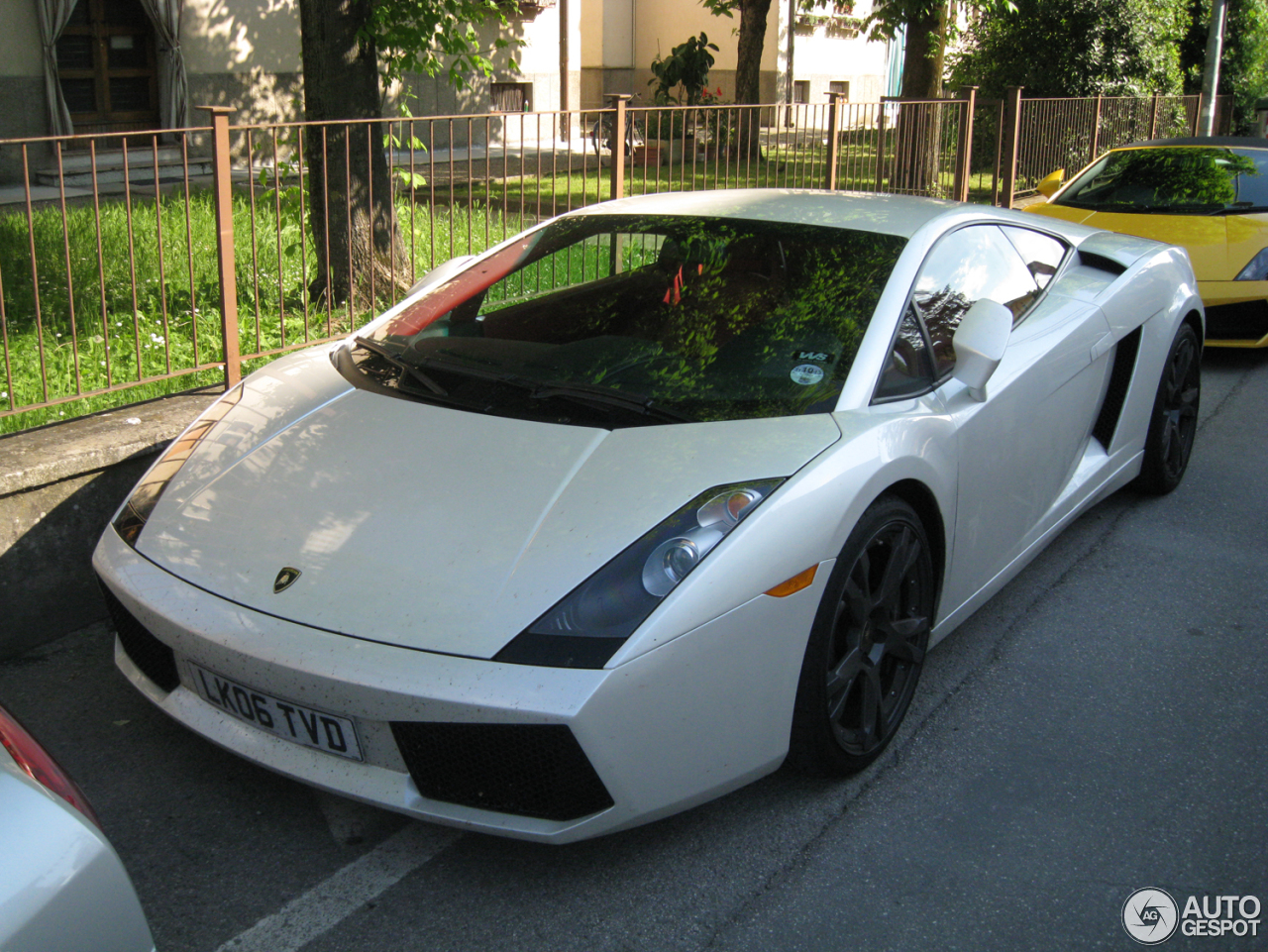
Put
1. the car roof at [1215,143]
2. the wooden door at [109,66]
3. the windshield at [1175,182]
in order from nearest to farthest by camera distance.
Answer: the windshield at [1175,182] < the car roof at [1215,143] < the wooden door at [109,66]

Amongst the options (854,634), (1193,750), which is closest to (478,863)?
(854,634)

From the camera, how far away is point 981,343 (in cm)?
314

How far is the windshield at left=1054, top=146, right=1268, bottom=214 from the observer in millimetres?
7605

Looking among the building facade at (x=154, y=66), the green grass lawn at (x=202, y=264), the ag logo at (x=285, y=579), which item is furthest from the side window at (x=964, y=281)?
the building facade at (x=154, y=66)

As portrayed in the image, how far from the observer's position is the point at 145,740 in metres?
3.12

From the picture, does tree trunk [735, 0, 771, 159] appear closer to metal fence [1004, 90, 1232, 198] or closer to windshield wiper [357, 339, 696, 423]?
metal fence [1004, 90, 1232, 198]

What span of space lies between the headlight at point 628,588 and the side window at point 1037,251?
6.16ft

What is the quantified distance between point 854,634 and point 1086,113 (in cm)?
1310

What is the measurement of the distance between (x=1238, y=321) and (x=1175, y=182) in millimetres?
1265

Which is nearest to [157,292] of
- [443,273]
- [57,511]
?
[57,511]

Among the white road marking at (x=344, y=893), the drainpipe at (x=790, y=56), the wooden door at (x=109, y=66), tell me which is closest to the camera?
the white road marking at (x=344, y=893)

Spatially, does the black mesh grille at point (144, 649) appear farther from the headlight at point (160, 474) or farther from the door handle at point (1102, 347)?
the door handle at point (1102, 347)

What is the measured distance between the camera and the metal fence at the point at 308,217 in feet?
16.5

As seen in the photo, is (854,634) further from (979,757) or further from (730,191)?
(730,191)
